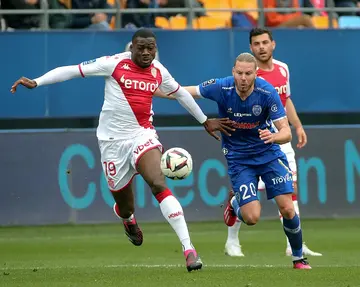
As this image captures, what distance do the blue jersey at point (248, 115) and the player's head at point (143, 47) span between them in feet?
2.14

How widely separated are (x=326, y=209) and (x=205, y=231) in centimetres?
235

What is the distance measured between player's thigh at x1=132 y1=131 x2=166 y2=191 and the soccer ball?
0.15 m

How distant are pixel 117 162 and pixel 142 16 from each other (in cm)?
754

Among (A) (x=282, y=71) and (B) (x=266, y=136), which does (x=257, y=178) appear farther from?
(A) (x=282, y=71)

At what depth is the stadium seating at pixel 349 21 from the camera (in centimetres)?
1981

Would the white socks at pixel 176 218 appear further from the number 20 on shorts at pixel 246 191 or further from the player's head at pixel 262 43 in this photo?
the player's head at pixel 262 43

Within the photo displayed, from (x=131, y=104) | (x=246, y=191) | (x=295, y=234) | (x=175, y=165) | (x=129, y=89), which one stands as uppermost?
(x=129, y=89)

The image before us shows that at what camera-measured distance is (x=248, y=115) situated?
11023mm

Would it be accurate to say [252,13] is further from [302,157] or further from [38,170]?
[38,170]

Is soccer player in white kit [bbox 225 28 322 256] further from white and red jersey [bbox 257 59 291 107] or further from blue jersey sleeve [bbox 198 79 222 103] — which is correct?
blue jersey sleeve [bbox 198 79 222 103]

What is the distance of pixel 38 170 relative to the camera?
58.1ft

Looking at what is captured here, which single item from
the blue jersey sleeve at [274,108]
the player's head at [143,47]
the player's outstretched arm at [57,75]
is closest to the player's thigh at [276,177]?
the blue jersey sleeve at [274,108]

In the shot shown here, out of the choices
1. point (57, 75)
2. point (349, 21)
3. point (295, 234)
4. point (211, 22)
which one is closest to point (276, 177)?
point (295, 234)

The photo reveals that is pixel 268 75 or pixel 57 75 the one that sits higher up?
pixel 268 75
